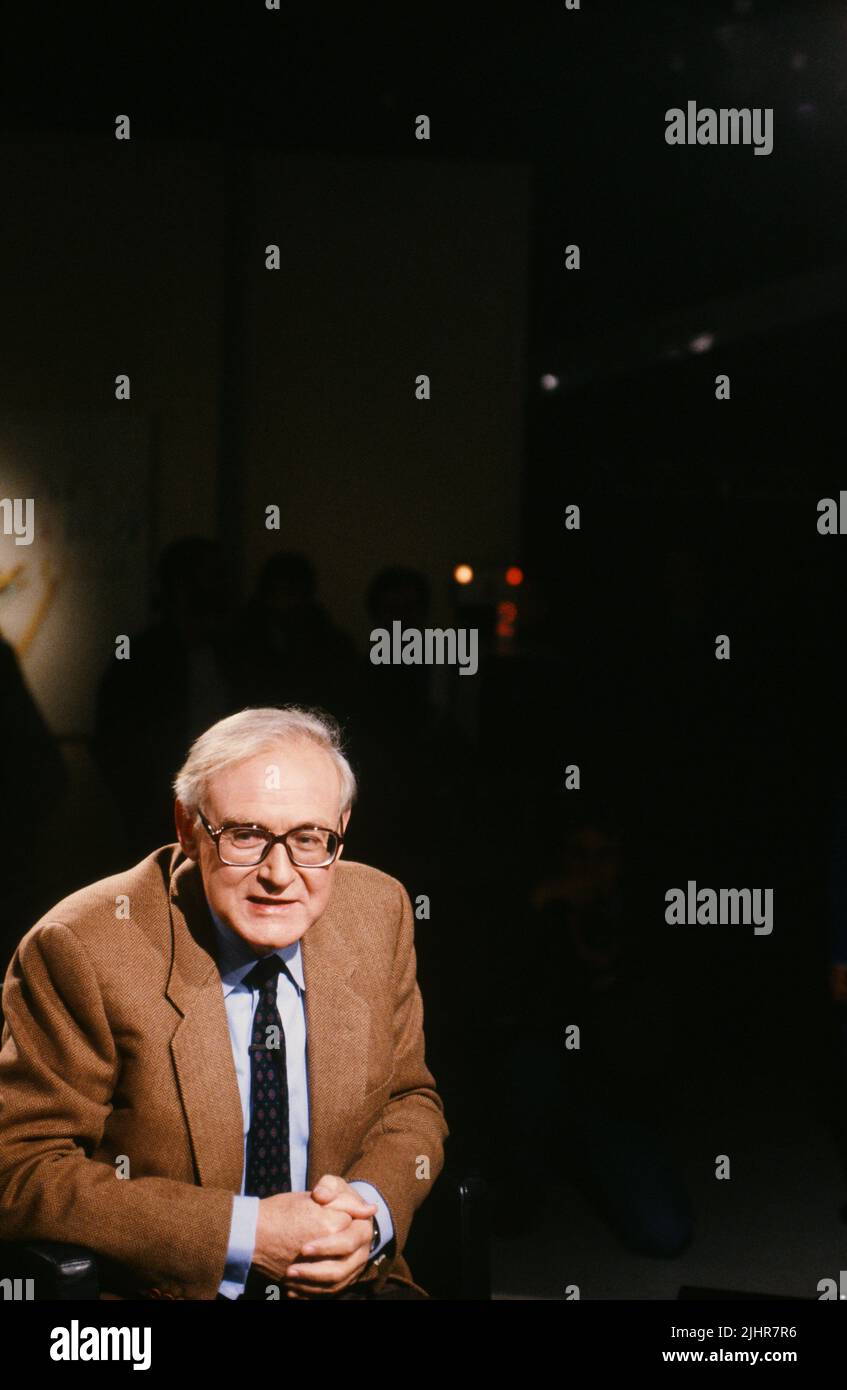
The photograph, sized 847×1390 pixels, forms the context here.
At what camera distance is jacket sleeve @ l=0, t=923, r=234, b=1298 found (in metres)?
2.07

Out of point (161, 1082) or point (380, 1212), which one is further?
point (380, 1212)

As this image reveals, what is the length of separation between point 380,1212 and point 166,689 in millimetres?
1193

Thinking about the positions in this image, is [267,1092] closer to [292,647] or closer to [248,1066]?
[248,1066]

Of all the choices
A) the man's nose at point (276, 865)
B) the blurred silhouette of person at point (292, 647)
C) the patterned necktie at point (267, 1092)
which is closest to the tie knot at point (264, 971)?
the patterned necktie at point (267, 1092)

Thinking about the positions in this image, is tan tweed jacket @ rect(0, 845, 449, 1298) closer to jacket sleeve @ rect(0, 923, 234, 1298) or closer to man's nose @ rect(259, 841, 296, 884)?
jacket sleeve @ rect(0, 923, 234, 1298)

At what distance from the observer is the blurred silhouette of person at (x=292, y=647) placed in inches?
114

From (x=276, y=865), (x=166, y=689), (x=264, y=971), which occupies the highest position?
(x=166, y=689)

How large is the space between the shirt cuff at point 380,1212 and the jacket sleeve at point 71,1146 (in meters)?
0.24

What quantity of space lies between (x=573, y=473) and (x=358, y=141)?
Result: 2.84 feet

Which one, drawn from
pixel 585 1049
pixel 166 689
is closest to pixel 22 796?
pixel 166 689

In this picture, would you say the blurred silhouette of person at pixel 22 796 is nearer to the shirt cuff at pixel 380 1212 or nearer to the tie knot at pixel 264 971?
the tie knot at pixel 264 971

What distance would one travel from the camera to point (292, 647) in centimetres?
295

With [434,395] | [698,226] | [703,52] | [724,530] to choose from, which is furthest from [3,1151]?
[703,52]

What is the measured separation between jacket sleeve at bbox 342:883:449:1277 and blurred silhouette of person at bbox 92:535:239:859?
0.68 m
